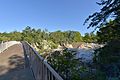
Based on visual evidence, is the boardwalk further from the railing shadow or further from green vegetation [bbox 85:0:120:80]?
green vegetation [bbox 85:0:120:80]

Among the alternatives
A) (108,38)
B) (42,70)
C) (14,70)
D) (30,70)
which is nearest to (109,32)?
(108,38)

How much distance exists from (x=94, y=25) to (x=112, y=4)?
2209mm

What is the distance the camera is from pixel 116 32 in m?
19.0

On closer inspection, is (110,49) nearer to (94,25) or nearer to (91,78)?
(94,25)

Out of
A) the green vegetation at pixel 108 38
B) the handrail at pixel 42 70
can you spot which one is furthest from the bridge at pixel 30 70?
the green vegetation at pixel 108 38

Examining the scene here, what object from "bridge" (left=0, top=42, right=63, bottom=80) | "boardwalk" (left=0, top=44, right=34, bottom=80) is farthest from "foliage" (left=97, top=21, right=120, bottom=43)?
"boardwalk" (left=0, top=44, right=34, bottom=80)

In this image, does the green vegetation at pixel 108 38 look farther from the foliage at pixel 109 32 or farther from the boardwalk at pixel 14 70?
the boardwalk at pixel 14 70

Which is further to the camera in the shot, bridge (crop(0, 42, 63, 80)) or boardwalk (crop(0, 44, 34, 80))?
boardwalk (crop(0, 44, 34, 80))

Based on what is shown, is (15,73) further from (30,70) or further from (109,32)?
(109,32)

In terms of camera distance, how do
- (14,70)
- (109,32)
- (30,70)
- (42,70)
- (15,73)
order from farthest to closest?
1. (109,32)
2. (14,70)
3. (15,73)
4. (30,70)
5. (42,70)

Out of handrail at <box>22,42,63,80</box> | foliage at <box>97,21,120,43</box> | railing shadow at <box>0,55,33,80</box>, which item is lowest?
railing shadow at <box>0,55,33,80</box>

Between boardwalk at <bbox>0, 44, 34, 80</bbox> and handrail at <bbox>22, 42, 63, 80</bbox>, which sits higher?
handrail at <bbox>22, 42, 63, 80</bbox>

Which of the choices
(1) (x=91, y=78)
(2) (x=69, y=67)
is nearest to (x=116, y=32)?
(1) (x=91, y=78)

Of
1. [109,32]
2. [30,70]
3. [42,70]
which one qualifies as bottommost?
[30,70]
